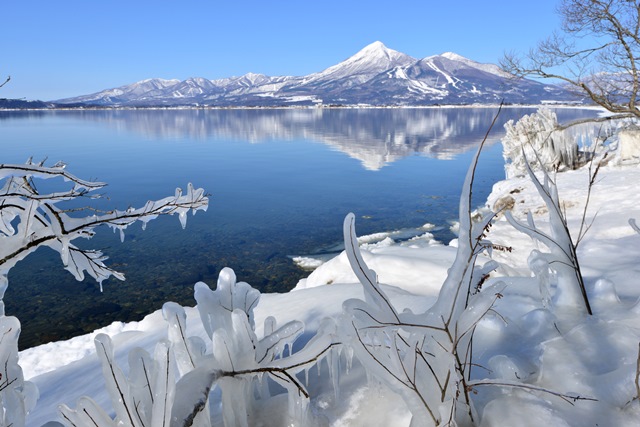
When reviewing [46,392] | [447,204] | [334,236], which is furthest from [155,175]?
[46,392]

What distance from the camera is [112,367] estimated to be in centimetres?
188

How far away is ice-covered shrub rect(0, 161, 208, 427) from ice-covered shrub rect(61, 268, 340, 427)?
65cm

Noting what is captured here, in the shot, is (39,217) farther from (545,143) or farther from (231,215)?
(545,143)

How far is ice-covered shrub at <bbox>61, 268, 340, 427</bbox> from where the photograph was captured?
1809 millimetres

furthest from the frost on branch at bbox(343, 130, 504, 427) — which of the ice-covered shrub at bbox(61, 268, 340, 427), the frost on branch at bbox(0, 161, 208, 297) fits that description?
the frost on branch at bbox(0, 161, 208, 297)

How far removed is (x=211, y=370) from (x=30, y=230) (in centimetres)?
181

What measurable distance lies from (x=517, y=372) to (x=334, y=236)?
13.3 metres

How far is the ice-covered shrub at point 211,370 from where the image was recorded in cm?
181

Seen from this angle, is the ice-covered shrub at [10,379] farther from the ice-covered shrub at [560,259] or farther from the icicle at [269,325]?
the ice-covered shrub at [560,259]

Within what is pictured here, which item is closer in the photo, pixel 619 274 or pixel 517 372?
pixel 517 372

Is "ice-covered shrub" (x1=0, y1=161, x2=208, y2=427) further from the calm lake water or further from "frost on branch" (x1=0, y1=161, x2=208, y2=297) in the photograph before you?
the calm lake water

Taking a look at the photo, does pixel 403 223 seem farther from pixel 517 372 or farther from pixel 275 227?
pixel 517 372

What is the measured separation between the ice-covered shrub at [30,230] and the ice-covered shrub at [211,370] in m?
0.65

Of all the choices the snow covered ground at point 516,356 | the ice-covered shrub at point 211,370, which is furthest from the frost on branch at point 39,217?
the snow covered ground at point 516,356
